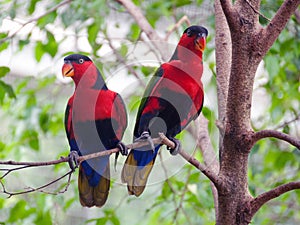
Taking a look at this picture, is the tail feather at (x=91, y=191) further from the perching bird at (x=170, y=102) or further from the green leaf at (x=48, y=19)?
the green leaf at (x=48, y=19)

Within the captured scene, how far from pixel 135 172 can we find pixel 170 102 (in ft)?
0.40

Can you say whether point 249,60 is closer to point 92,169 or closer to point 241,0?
point 241,0

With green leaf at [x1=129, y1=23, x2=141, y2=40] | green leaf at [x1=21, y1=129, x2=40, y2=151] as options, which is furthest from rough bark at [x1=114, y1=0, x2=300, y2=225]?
green leaf at [x1=129, y1=23, x2=141, y2=40]

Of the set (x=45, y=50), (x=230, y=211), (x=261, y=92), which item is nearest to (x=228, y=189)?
(x=230, y=211)

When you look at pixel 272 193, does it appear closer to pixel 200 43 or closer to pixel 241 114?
pixel 241 114

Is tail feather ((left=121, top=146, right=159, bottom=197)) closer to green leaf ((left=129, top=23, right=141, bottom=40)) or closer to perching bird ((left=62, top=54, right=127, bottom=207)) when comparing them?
perching bird ((left=62, top=54, right=127, bottom=207))

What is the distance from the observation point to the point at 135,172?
2.63ft

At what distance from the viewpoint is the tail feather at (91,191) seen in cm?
84

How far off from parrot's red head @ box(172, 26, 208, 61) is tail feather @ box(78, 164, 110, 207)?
0.76 feet

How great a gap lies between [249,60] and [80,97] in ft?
0.96

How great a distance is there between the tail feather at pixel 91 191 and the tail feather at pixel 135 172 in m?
0.05

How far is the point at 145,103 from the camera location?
81 centimetres

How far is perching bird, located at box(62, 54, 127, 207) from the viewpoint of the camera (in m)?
0.75

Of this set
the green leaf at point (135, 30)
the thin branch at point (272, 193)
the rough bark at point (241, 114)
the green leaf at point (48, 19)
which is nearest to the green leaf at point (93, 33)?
the green leaf at point (48, 19)
